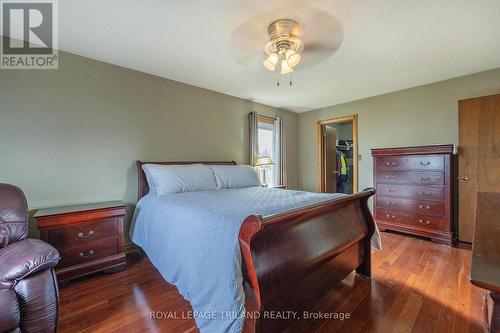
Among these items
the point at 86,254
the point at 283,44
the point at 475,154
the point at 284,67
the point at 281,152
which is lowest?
the point at 86,254

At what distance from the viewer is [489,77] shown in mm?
2885

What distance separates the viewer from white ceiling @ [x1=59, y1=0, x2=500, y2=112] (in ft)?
5.57

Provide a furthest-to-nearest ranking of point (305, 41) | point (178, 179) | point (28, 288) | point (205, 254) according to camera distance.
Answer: point (178, 179) → point (305, 41) → point (205, 254) → point (28, 288)

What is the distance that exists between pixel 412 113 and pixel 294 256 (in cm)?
346

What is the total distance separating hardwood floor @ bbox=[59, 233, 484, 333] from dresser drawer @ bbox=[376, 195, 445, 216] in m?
0.72

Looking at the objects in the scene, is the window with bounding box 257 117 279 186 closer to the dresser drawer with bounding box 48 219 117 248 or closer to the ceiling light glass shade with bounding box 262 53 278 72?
the ceiling light glass shade with bounding box 262 53 278 72

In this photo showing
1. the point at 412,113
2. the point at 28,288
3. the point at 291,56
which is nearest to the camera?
the point at 28,288

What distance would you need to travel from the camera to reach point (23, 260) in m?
1.18

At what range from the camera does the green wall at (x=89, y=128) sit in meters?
2.14

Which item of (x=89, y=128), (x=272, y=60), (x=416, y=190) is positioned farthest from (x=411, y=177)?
(x=89, y=128)

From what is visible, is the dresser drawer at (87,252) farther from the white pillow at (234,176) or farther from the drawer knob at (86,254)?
the white pillow at (234,176)

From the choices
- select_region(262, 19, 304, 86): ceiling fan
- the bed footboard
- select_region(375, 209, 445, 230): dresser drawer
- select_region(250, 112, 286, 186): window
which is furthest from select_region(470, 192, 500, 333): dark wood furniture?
select_region(250, 112, 286, 186): window

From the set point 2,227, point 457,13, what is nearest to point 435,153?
point 457,13

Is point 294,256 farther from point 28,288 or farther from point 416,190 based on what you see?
point 416,190
